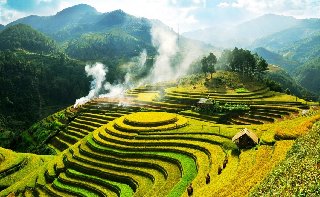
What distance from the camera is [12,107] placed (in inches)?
5448

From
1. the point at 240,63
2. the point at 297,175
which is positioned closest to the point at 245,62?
the point at 240,63

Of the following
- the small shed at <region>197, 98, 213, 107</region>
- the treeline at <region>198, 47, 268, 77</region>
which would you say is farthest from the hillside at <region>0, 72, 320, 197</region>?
the treeline at <region>198, 47, 268, 77</region>

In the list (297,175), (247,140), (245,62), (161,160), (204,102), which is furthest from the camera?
(245,62)

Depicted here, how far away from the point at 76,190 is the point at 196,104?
37.4 m

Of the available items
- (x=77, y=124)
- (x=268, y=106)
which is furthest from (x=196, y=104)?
(x=77, y=124)

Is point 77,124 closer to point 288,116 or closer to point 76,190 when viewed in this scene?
point 76,190

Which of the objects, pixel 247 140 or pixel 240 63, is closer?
pixel 247 140

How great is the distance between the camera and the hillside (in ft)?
95.8

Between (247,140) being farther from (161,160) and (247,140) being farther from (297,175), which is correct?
(297,175)

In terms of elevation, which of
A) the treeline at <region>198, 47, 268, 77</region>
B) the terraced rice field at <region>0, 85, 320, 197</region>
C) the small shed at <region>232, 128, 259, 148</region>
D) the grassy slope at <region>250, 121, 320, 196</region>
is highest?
the treeline at <region>198, 47, 268, 77</region>

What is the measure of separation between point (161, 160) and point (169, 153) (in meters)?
1.34

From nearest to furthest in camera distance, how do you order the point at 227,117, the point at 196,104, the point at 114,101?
the point at 227,117
the point at 196,104
the point at 114,101

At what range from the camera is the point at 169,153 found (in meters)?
39.1

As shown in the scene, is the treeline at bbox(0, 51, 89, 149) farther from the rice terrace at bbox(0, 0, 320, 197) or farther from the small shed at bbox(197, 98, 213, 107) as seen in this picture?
the small shed at bbox(197, 98, 213, 107)
